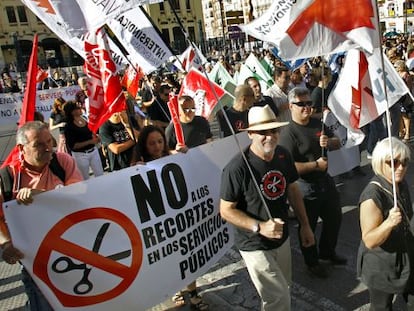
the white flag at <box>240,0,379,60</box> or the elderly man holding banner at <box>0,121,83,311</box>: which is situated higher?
the white flag at <box>240,0,379,60</box>

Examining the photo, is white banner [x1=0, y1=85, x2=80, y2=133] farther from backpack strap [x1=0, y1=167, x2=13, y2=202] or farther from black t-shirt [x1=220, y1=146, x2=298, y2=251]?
black t-shirt [x1=220, y1=146, x2=298, y2=251]

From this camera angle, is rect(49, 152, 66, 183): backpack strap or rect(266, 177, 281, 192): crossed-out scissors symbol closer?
rect(266, 177, 281, 192): crossed-out scissors symbol

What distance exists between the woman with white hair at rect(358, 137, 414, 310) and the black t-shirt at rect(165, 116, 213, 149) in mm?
2781

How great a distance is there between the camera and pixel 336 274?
4309 millimetres

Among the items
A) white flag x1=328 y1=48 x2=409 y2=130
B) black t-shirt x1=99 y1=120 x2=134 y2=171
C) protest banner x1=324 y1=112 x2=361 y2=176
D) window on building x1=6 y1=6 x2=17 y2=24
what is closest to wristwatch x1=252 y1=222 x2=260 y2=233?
white flag x1=328 y1=48 x2=409 y2=130

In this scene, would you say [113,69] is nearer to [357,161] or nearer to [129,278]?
[129,278]

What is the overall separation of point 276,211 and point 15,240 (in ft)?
5.81

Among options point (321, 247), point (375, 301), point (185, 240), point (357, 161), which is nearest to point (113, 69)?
point (185, 240)

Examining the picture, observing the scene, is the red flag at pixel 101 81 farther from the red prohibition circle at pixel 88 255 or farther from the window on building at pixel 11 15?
the window on building at pixel 11 15

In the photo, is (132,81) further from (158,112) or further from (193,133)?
(193,133)

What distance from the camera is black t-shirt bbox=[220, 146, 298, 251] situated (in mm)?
3090

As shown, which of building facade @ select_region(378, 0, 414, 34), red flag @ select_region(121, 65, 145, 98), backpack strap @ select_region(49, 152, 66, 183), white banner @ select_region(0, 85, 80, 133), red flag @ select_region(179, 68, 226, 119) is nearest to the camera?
backpack strap @ select_region(49, 152, 66, 183)

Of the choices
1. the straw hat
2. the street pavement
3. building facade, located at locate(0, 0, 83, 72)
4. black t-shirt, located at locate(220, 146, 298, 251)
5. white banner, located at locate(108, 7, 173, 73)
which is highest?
building facade, located at locate(0, 0, 83, 72)

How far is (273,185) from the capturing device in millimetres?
3148
